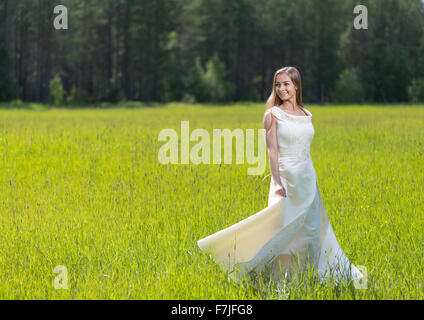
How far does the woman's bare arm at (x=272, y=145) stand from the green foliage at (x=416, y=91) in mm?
65295

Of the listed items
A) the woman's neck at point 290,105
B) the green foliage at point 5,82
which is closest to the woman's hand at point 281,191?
the woman's neck at point 290,105

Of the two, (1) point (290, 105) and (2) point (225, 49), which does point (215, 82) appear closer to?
(2) point (225, 49)

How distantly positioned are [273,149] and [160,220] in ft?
8.45

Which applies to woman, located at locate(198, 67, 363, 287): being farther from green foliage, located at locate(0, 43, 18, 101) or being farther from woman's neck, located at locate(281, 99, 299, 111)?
green foliage, located at locate(0, 43, 18, 101)

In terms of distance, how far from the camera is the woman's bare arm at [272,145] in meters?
4.55

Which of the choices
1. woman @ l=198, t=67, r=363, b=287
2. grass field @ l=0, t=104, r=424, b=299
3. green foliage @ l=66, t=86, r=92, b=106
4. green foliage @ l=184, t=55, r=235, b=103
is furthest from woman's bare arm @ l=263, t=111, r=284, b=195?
green foliage @ l=184, t=55, r=235, b=103

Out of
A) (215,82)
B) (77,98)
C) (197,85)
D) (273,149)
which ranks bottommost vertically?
(77,98)

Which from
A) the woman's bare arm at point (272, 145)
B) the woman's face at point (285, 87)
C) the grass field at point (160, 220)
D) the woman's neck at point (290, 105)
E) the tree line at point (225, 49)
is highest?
the tree line at point (225, 49)

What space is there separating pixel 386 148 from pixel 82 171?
8181mm

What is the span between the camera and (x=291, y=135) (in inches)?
180

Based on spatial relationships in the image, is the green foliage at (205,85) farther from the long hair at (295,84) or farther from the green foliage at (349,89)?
the long hair at (295,84)

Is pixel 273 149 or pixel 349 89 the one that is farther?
pixel 349 89

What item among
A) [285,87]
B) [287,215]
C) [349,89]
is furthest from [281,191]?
[349,89]
